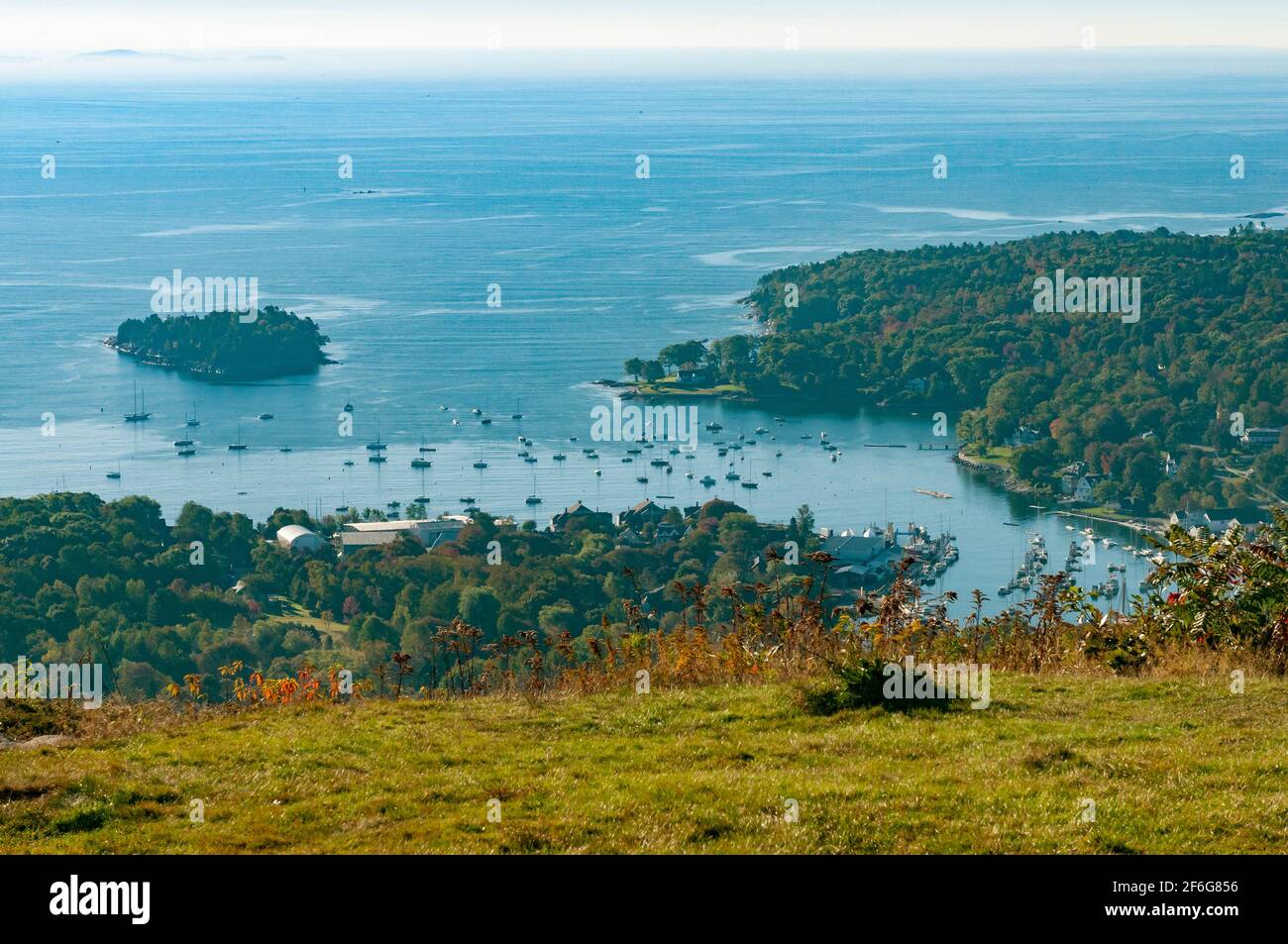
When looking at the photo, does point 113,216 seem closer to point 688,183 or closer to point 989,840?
point 688,183

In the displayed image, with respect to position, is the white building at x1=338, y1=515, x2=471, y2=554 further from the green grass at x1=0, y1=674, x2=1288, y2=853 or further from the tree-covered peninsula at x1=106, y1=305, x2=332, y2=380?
the green grass at x1=0, y1=674, x2=1288, y2=853

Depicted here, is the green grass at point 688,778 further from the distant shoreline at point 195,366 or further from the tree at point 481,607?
the distant shoreline at point 195,366

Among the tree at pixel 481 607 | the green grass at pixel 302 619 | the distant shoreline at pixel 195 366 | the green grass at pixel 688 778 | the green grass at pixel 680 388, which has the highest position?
the distant shoreline at pixel 195 366

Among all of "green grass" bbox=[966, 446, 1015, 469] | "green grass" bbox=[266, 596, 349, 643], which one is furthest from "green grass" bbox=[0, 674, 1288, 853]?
"green grass" bbox=[966, 446, 1015, 469]

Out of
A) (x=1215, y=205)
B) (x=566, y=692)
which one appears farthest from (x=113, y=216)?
(x=566, y=692)

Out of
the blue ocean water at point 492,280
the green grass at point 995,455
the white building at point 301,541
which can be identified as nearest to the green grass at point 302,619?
the white building at point 301,541

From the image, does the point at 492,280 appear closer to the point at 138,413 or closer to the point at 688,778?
the point at 138,413
